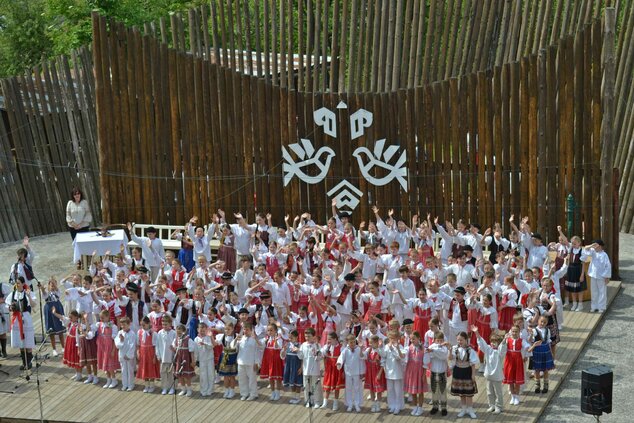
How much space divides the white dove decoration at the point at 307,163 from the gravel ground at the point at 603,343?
531 centimetres

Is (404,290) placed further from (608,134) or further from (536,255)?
(608,134)

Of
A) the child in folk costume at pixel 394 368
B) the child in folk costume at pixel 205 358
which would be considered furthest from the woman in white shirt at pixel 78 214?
the child in folk costume at pixel 394 368

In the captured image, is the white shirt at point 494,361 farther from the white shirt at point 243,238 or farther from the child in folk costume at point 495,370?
the white shirt at point 243,238

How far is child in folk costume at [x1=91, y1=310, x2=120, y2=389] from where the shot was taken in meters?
20.9

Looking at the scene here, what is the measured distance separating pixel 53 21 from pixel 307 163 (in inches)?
665

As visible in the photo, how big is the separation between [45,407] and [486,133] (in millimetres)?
10530

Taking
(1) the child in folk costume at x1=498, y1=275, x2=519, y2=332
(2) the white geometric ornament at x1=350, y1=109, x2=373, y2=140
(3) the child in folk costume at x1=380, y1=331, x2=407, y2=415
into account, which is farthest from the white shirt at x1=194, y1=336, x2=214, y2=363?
(2) the white geometric ornament at x1=350, y1=109, x2=373, y2=140

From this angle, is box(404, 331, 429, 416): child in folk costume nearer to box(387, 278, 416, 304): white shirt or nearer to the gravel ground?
the gravel ground

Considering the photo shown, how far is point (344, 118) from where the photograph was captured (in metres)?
26.4

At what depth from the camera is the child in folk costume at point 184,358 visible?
20344mm

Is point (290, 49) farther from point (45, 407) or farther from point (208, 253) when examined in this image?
point (45, 407)

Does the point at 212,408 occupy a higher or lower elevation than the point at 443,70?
lower

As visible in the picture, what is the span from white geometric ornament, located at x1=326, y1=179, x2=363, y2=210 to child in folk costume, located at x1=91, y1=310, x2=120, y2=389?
7.03 m

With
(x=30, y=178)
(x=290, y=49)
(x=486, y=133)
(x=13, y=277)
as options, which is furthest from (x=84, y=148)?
(x=486, y=133)
